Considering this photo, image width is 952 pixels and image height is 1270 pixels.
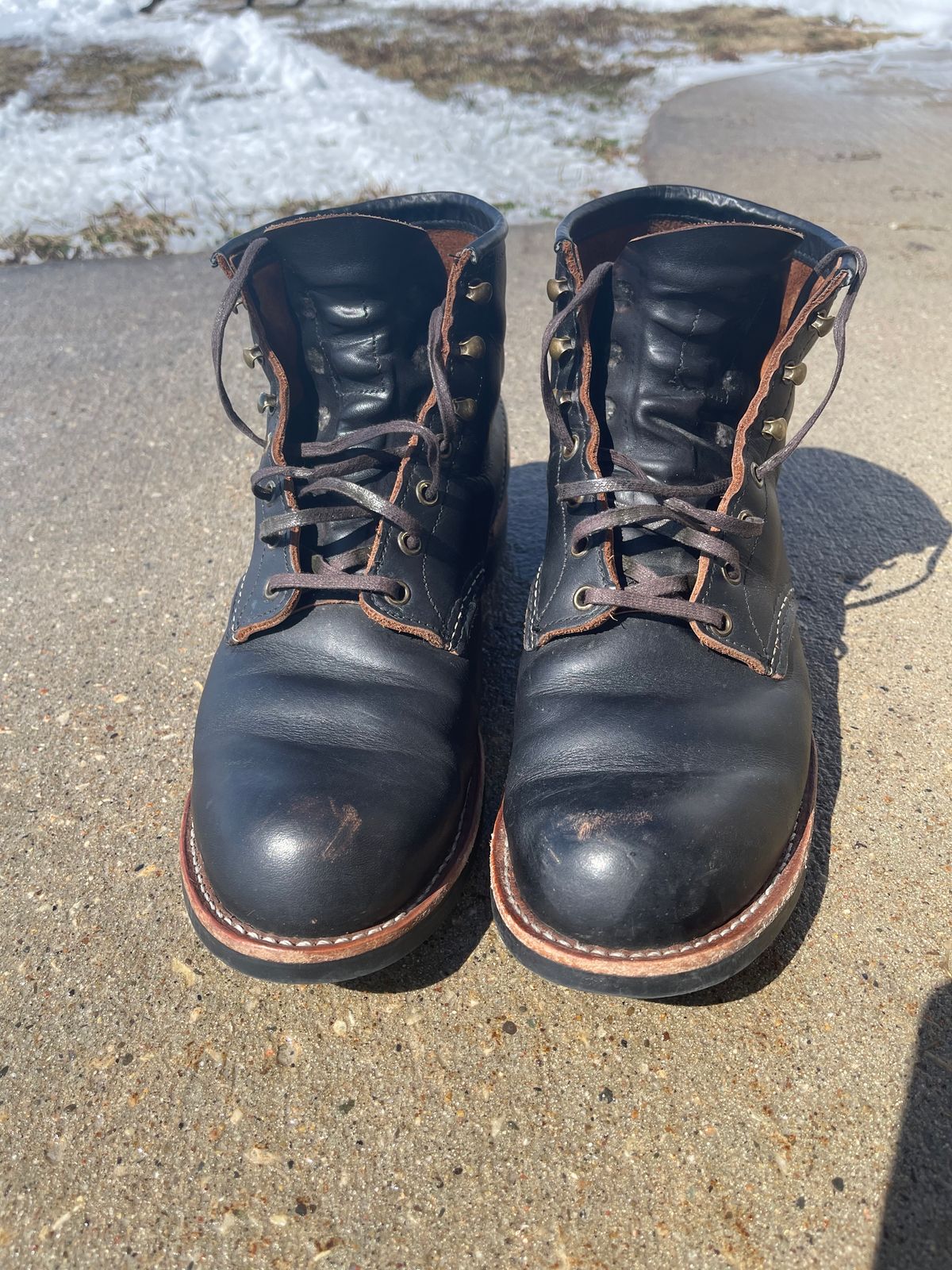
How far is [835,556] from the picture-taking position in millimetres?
2184

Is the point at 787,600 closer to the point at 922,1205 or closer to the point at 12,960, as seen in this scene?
the point at 922,1205

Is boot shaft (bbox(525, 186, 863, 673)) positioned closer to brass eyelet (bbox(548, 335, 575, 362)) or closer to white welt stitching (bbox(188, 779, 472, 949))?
brass eyelet (bbox(548, 335, 575, 362))

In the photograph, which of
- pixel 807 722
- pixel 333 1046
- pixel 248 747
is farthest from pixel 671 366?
pixel 333 1046

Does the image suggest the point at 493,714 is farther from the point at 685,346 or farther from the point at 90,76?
the point at 90,76

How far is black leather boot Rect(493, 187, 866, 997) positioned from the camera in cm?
122

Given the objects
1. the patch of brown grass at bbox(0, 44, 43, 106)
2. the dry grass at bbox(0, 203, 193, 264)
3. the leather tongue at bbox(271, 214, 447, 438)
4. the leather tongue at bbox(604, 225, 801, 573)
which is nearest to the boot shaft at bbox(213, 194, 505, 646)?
the leather tongue at bbox(271, 214, 447, 438)

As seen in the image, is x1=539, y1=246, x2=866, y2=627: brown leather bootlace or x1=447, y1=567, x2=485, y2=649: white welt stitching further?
x1=447, y1=567, x2=485, y2=649: white welt stitching

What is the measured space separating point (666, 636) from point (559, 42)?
25.2 ft

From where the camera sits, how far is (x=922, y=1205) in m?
1.11

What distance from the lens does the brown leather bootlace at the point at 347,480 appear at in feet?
5.04

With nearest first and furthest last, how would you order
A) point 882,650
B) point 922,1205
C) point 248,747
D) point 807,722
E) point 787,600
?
point 922,1205
point 248,747
point 807,722
point 787,600
point 882,650

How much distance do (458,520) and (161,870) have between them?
0.87 meters

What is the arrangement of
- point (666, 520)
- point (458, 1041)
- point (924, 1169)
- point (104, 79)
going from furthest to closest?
point (104, 79) < point (666, 520) < point (458, 1041) < point (924, 1169)

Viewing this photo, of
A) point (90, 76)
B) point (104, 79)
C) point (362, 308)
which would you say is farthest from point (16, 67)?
point (362, 308)
